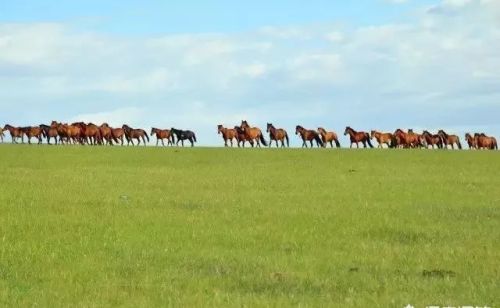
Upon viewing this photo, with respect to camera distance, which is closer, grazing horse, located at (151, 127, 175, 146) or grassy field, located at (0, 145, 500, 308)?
grassy field, located at (0, 145, 500, 308)

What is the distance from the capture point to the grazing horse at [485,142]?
75.1 m

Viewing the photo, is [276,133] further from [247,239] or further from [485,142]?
[247,239]

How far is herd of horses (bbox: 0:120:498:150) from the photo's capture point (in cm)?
Answer: 6688

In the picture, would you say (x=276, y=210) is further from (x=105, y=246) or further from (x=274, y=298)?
(x=274, y=298)

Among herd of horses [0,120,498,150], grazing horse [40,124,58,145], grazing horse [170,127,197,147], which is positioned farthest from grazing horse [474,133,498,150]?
grazing horse [40,124,58,145]

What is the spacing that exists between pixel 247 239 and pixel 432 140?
58.9 metres

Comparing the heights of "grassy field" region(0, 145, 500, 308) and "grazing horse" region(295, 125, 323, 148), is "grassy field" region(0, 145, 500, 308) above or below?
below

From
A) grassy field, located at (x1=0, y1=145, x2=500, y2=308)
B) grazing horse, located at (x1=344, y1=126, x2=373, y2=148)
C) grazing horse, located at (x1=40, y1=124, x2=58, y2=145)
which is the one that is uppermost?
grazing horse, located at (x1=40, y1=124, x2=58, y2=145)

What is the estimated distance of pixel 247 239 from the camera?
55.3 ft

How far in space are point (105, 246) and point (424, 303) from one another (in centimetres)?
678

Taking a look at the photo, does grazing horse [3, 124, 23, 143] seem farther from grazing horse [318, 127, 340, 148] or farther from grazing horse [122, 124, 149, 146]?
grazing horse [318, 127, 340, 148]

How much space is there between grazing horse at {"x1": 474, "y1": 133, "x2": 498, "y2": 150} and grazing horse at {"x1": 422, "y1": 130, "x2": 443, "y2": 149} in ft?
12.4

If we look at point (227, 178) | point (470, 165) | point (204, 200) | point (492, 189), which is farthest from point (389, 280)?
point (470, 165)

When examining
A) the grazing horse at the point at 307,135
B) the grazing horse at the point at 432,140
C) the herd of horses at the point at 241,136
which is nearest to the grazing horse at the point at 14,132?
the herd of horses at the point at 241,136
